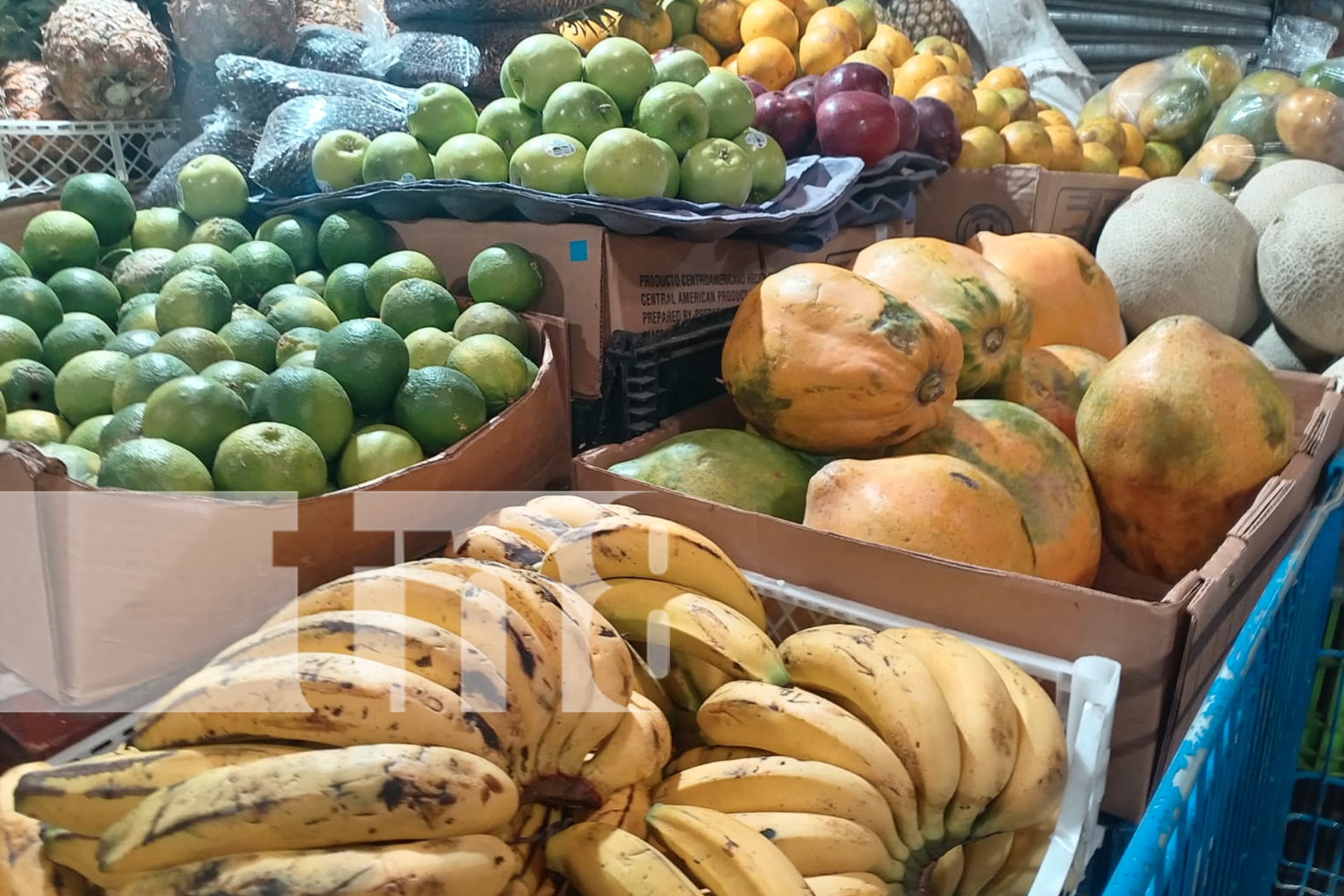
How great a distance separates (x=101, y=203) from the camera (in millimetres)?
1532

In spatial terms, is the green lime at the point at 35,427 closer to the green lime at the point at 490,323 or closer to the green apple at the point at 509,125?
the green lime at the point at 490,323

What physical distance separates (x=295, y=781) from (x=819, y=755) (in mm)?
382

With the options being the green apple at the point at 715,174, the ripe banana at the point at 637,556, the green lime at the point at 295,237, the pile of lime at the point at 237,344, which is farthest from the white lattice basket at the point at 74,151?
the ripe banana at the point at 637,556

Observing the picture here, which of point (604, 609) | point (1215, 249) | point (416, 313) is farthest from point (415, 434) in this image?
point (1215, 249)

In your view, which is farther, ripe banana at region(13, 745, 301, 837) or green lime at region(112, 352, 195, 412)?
green lime at region(112, 352, 195, 412)

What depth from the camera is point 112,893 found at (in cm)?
53

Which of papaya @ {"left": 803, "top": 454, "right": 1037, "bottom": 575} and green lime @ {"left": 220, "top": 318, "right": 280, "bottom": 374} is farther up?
green lime @ {"left": 220, "top": 318, "right": 280, "bottom": 374}

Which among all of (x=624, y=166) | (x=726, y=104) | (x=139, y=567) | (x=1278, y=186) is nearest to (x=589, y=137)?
(x=624, y=166)

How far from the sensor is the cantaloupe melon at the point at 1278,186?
2.07 metres

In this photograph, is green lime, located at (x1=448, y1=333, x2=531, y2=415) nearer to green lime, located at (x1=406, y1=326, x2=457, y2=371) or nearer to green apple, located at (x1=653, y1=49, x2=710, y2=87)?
green lime, located at (x1=406, y1=326, x2=457, y2=371)

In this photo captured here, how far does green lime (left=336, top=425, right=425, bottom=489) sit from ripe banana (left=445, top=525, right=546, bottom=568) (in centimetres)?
20

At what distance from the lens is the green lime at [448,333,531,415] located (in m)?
1.24

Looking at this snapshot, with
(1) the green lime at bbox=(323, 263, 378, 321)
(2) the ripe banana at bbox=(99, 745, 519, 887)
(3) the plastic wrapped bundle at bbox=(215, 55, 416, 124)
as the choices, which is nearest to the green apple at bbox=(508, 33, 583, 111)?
(3) the plastic wrapped bundle at bbox=(215, 55, 416, 124)

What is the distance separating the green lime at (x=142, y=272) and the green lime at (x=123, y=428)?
0.52 m
